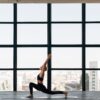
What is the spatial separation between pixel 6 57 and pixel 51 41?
6.86 feet

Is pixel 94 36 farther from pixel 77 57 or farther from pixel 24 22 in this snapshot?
pixel 24 22

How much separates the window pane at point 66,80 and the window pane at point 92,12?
7.99 feet

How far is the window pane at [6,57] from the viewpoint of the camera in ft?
57.5

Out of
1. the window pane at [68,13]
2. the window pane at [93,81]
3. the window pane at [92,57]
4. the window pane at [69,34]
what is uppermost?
the window pane at [68,13]

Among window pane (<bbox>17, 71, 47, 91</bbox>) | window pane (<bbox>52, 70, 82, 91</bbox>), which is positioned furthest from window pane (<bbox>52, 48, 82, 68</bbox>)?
window pane (<bbox>17, 71, 47, 91</bbox>)

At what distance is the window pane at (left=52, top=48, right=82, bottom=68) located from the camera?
1747 centimetres

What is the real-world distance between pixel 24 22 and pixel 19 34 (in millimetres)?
581

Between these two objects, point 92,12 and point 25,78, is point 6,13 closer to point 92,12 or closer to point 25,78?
point 25,78

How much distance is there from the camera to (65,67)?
17.5 metres

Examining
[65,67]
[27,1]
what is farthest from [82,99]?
[65,67]

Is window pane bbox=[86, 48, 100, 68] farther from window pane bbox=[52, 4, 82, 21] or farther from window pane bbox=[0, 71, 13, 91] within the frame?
window pane bbox=[0, 71, 13, 91]

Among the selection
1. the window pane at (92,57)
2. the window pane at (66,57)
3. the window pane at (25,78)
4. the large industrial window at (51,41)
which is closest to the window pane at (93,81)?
the large industrial window at (51,41)

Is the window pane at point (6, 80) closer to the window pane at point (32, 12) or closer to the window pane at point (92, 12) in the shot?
the window pane at point (32, 12)

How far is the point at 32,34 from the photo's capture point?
17.5 meters
